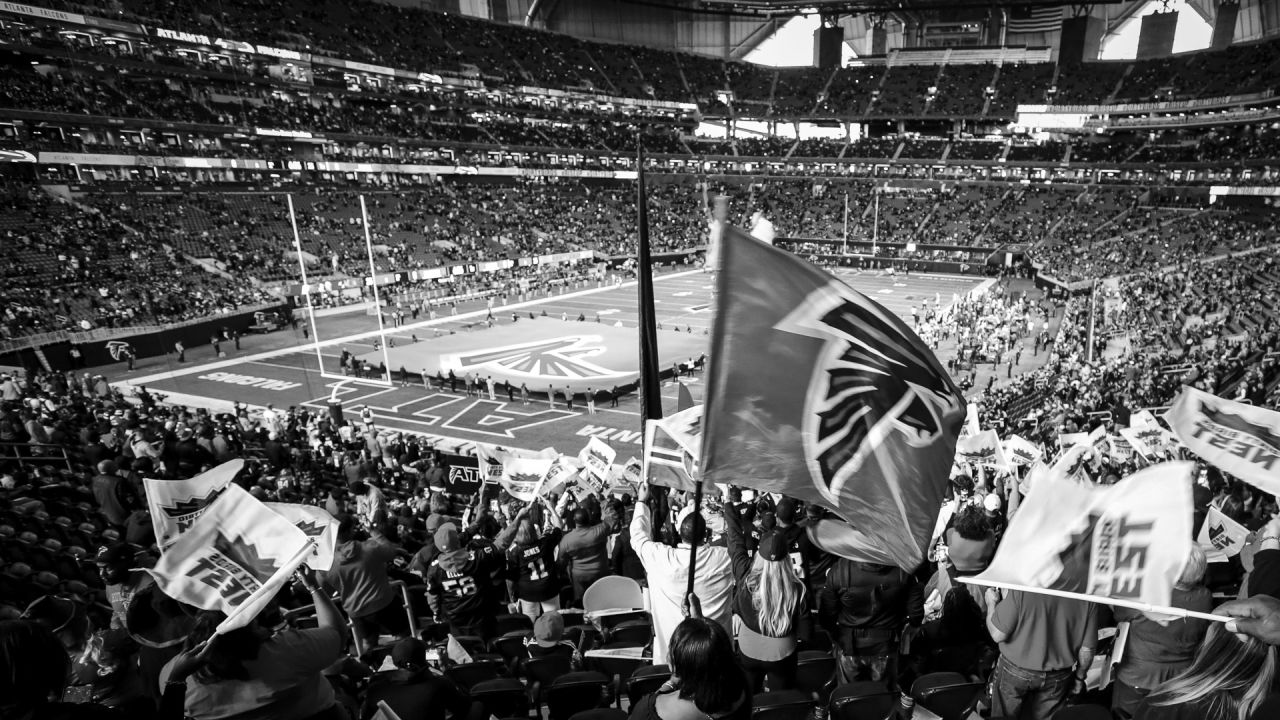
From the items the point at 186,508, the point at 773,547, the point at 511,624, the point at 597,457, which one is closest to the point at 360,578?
the point at 511,624

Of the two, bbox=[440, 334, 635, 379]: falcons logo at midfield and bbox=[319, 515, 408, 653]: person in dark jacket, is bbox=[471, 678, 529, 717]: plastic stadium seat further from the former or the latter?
bbox=[440, 334, 635, 379]: falcons logo at midfield

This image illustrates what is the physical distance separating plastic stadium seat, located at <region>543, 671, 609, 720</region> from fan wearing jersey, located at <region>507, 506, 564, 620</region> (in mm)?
2268

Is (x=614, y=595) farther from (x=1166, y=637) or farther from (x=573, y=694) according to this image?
(x=1166, y=637)

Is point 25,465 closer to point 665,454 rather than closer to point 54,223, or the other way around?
point 665,454

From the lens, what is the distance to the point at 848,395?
4199mm

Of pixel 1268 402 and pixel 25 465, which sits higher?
pixel 25 465

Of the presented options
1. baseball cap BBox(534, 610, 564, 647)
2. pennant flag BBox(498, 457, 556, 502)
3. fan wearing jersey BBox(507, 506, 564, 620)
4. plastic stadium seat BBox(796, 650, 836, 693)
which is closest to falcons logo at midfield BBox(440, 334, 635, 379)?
pennant flag BBox(498, 457, 556, 502)

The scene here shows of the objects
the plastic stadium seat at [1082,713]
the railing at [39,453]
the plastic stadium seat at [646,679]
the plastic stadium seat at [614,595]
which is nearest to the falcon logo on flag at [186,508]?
the plastic stadium seat at [614,595]

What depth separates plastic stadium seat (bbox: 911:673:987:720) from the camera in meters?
4.11

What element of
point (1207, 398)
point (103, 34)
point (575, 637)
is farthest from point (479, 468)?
point (103, 34)

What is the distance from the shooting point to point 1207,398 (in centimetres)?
568

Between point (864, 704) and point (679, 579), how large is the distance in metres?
1.33

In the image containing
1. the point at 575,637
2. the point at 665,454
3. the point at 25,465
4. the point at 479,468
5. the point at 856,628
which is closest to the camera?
the point at 856,628

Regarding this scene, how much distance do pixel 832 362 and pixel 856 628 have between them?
1.84 metres
